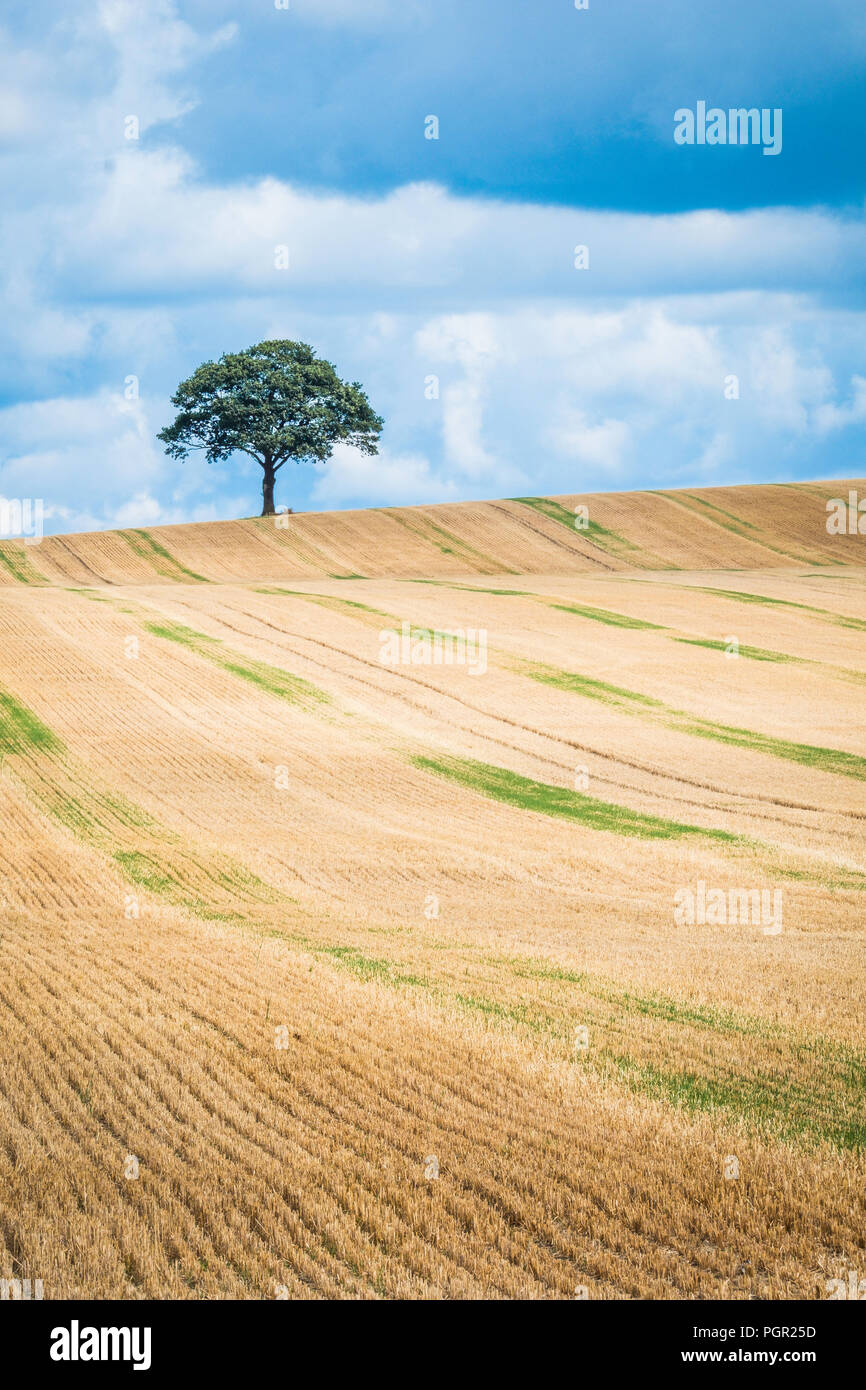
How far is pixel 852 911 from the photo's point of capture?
20.6m

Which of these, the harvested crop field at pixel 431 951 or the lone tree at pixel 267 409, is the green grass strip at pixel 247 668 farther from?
the lone tree at pixel 267 409

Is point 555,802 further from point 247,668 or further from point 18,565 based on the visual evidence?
point 18,565

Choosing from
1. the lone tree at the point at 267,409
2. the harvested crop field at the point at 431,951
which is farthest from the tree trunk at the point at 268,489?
→ the harvested crop field at the point at 431,951

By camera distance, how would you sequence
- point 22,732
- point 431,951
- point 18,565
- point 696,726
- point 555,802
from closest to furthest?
point 431,951, point 555,802, point 22,732, point 696,726, point 18,565

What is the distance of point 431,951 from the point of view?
1769 centimetres

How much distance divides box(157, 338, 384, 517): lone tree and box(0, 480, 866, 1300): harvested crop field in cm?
4082

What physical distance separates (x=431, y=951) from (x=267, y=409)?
266 feet

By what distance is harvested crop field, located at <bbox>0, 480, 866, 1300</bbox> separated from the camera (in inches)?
332

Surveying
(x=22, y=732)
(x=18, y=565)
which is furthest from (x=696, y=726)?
(x=18, y=565)

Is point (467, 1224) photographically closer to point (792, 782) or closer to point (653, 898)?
point (653, 898)

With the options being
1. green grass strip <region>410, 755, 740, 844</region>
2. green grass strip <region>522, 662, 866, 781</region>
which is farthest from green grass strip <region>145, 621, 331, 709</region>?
green grass strip <region>522, 662, 866, 781</region>

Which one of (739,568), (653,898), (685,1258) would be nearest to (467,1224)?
(685,1258)

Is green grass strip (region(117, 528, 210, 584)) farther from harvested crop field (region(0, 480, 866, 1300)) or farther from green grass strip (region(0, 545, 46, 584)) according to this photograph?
harvested crop field (region(0, 480, 866, 1300))
